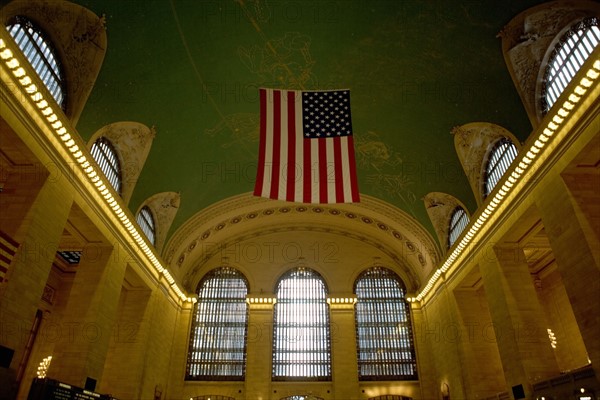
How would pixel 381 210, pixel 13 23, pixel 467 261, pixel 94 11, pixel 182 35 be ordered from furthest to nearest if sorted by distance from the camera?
1. pixel 381 210
2. pixel 467 261
3. pixel 182 35
4. pixel 94 11
5. pixel 13 23

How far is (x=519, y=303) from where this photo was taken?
46.1 ft

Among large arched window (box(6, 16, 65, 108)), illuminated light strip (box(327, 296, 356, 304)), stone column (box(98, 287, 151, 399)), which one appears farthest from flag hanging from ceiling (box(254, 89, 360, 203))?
illuminated light strip (box(327, 296, 356, 304))

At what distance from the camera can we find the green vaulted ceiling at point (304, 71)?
11.8 metres

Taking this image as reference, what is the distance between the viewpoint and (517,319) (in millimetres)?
13734

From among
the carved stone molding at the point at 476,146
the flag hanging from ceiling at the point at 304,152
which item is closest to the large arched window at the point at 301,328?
the carved stone molding at the point at 476,146

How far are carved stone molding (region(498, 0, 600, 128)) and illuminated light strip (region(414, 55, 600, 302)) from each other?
77cm

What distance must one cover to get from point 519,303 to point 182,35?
13464 millimetres

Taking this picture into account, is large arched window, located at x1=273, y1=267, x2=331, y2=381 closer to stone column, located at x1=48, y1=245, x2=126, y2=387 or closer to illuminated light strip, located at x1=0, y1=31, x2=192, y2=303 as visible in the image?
illuminated light strip, located at x1=0, y1=31, x2=192, y2=303

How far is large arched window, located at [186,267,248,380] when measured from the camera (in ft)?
70.0

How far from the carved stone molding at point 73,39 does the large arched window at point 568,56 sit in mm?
11993

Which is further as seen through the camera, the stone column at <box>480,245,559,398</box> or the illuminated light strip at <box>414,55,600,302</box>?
the stone column at <box>480,245,559,398</box>

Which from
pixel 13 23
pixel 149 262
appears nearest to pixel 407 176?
pixel 149 262

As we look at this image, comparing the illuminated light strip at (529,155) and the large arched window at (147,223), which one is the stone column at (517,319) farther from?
the large arched window at (147,223)

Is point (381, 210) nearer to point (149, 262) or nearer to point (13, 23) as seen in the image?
point (149, 262)
